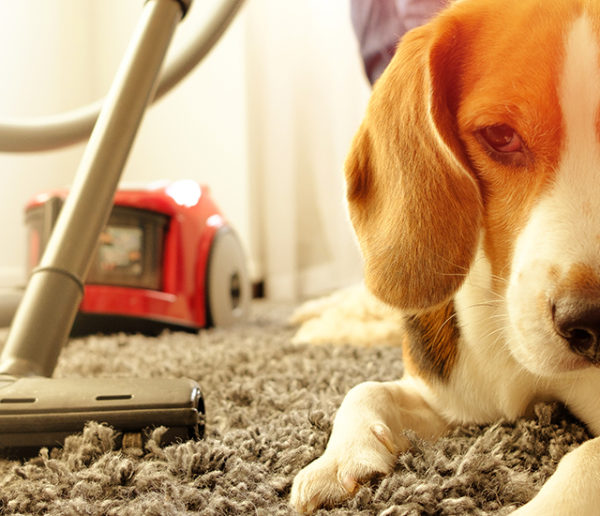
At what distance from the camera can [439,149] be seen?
851mm

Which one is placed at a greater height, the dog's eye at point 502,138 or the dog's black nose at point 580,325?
the dog's eye at point 502,138

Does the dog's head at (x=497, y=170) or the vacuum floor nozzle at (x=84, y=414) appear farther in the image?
the vacuum floor nozzle at (x=84, y=414)

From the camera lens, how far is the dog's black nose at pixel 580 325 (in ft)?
2.08

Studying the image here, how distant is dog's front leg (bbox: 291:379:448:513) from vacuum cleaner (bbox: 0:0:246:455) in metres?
0.20

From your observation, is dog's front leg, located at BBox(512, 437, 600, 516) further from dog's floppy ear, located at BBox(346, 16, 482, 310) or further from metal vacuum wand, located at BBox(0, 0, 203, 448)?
metal vacuum wand, located at BBox(0, 0, 203, 448)

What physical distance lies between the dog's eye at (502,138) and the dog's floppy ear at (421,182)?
0.14ft

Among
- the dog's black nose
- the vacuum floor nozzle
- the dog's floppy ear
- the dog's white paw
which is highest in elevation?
the dog's floppy ear

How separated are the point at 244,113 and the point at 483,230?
2.87 metres

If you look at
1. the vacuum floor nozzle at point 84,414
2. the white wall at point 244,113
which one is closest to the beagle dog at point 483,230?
the vacuum floor nozzle at point 84,414

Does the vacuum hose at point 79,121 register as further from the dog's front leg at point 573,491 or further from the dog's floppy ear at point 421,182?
the dog's front leg at point 573,491

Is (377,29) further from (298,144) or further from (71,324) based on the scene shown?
(298,144)

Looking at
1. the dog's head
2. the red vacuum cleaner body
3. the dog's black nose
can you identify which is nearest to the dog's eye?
the dog's head

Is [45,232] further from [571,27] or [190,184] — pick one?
[571,27]

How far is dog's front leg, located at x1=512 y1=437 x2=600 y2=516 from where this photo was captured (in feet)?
2.05
